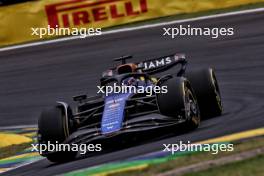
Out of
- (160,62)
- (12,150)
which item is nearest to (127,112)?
(160,62)

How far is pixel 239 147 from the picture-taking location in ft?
26.8

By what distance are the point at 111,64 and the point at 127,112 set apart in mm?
8070

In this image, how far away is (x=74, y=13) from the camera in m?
21.5

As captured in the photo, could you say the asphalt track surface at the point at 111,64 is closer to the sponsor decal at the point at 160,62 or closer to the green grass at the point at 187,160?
the sponsor decal at the point at 160,62

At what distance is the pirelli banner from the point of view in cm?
2141

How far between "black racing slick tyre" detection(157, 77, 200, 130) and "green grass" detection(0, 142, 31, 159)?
2.88 m

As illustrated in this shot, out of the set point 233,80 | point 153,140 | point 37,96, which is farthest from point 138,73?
point 37,96

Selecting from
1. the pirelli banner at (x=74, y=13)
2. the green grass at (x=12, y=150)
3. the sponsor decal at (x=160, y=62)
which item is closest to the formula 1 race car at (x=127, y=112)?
the sponsor decal at (x=160, y=62)

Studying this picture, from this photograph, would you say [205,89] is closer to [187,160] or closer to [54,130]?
[54,130]

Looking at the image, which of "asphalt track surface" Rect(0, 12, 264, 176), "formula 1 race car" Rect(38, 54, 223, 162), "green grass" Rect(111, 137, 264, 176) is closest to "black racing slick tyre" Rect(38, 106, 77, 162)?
"formula 1 race car" Rect(38, 54, 223, 162)

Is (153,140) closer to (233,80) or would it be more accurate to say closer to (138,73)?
(138,73)

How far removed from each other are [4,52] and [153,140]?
37.7 feet

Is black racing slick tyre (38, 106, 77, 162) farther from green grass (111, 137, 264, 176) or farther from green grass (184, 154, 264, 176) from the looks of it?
green grass (184, 154, 264, 176)

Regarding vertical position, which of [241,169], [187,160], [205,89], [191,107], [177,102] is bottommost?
[205,89]
